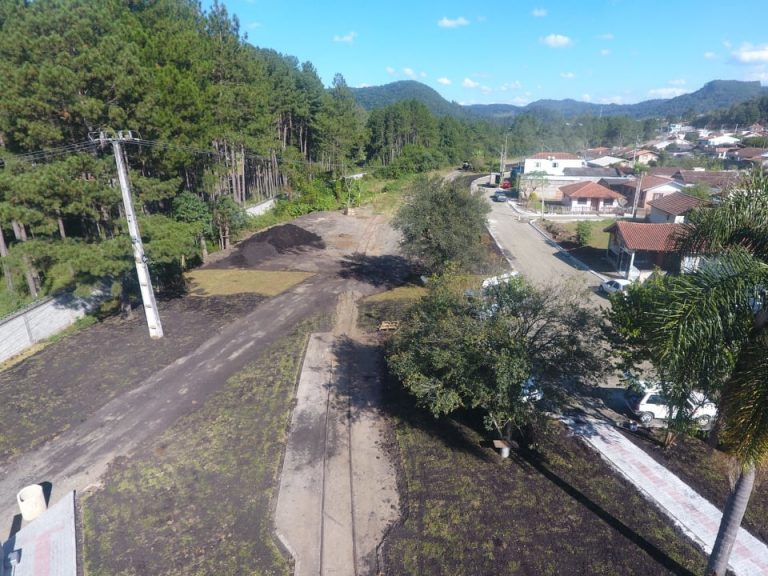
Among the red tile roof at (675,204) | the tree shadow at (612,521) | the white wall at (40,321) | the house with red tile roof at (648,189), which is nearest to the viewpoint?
the tree shadow at (612,521)

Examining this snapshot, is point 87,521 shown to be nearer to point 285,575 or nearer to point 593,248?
point 285,575

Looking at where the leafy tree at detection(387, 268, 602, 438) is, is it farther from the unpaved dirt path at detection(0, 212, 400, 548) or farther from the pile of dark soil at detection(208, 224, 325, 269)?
the pile of dark soil at detection(208, 224, 325, 269)

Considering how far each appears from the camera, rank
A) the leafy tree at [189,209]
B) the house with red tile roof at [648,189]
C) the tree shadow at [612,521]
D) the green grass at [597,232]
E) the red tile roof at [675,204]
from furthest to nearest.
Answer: the house with red tile roof at [648,189], the green grass at [597,232], the red tile roof at [675,204], the leafy tree at [189,209], the tree shadow at [612,521]

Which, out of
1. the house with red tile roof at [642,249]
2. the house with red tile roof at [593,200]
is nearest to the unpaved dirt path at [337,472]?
the house with red tile roof at [642,249]

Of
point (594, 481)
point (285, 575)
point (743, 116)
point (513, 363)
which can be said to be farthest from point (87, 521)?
point (743, 116)

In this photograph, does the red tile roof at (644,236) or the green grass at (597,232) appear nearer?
the red tile roof at (644,236)

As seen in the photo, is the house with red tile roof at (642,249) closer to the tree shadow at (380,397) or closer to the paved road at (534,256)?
the paved road at (534,256)

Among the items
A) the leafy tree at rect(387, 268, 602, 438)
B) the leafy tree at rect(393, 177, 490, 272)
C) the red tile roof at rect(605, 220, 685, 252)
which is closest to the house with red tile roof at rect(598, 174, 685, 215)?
the red tile roof at rect(605, 220, 685, 252)
